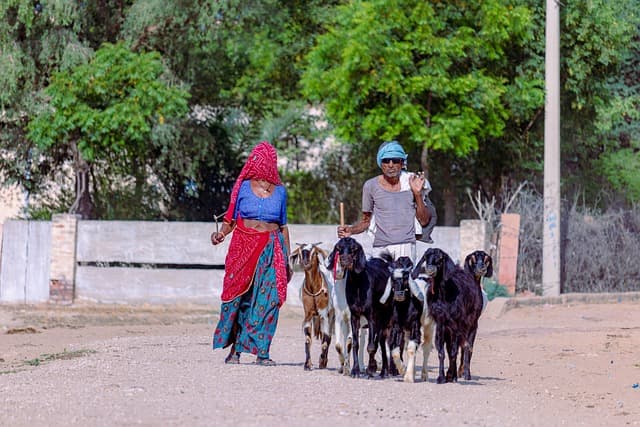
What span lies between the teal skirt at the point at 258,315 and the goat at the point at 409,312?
1.41 m

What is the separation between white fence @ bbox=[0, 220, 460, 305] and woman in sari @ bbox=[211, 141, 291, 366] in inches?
416

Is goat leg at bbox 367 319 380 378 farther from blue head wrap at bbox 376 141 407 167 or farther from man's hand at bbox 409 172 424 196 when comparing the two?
blue head wrap at bbox 376 141 407 167

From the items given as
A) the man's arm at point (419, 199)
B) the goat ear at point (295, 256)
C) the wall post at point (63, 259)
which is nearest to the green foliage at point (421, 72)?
the wall post at point (63, 259)

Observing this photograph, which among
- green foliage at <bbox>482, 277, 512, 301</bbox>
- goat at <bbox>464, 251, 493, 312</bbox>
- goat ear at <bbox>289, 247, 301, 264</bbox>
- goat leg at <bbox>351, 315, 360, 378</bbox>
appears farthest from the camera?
green foliage at <bbox>482, 277, 512, 301</bbox>

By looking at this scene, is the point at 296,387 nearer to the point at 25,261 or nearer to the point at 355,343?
the point at 355,343

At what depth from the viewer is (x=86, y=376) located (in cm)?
1048

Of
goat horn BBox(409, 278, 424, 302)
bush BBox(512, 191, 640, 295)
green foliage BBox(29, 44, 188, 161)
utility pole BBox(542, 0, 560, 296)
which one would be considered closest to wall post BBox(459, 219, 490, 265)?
utility pole BBox(542, 0, 560, 296)

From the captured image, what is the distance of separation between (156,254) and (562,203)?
8.05 meters

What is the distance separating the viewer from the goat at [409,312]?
1031cm

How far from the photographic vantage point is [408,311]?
414 inches

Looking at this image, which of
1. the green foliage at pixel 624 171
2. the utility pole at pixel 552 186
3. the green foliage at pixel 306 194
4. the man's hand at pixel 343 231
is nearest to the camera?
the man's hand at pixel 343 231

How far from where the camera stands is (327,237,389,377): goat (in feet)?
34.4

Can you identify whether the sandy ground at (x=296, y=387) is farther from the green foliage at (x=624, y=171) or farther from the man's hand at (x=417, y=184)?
the green foliage at (x=624, y=171)

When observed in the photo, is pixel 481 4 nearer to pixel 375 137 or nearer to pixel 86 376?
pixel 375 137
